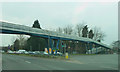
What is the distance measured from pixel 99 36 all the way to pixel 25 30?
56.8 meters

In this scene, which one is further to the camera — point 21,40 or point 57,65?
point 21,40

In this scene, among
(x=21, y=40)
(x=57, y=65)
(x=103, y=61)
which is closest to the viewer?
(x=57, y=65)

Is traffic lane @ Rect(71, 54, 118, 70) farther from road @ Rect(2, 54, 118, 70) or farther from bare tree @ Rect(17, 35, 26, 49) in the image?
bare tree @ Rect(17, 35, 26, 49)

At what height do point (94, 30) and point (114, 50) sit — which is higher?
point (94, 30)

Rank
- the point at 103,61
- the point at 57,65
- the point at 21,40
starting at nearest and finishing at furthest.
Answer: the point at 57,65, the point at 103,61, the point at 21,40

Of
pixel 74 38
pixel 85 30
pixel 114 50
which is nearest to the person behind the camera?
pixel 74 38

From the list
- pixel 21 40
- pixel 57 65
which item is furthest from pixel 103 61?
pixel 21 40

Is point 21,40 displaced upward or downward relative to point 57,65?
upward

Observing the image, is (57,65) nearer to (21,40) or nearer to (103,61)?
(103,61)

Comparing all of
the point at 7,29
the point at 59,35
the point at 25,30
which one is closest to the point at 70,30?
the point at 59,35

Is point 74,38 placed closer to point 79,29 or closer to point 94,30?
point 79,29

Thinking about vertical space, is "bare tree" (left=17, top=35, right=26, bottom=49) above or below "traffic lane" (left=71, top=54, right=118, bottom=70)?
above

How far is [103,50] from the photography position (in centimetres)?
8306

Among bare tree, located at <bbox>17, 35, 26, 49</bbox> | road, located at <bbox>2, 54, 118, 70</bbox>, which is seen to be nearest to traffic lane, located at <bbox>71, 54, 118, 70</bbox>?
road, located at <bbox>2, 54, 118, 70</bbox>
